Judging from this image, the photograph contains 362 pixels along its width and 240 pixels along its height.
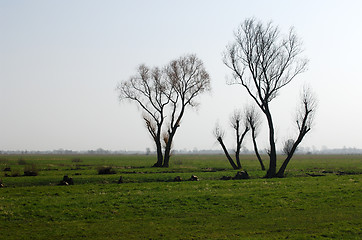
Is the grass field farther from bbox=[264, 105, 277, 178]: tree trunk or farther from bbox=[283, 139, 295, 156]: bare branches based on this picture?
bbox=[283, 139, 295, 156]: bare branches

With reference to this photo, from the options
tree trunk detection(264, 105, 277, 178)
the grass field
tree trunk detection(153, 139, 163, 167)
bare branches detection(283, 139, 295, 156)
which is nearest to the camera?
the grass field

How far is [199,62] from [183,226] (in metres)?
51.3

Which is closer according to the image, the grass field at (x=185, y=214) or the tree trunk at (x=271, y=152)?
the grass field at (x=185, y=214)

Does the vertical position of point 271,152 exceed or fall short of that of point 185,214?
it exceeds it

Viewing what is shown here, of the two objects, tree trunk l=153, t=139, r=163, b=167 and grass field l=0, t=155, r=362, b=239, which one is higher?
tree trunk l=153, t=139, r=163, b=167

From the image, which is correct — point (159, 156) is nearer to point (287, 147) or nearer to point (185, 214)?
point (287, 147)

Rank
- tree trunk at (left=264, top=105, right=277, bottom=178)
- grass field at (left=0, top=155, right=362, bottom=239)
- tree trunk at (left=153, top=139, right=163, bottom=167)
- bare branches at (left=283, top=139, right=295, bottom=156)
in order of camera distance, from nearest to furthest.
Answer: grass field at (left=0, top=155, right=362, bottom=239) → tree trunk at (left=264, top=105, right=277, bottom=178) → tree trunk at (left=153, top=139, right=163, bottom=167) → bare branches at (left=283, top=139, right=295, bottom=156)

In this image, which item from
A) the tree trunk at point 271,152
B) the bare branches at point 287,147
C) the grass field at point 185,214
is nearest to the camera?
the grass field at point 185,214

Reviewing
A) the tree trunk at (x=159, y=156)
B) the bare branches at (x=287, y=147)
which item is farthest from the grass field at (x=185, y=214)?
the bare branches at (x=287, y=147)

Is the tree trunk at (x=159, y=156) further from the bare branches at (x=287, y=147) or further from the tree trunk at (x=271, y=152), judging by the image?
the tree trunk at (x=271, y=152)

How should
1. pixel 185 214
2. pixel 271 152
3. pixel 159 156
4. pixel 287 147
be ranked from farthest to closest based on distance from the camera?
1. pixel 287 147
2. pixel 159 156
3. pixel 271 152
4. pixel 185 214

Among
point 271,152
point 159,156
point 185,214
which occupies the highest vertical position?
point 271,152

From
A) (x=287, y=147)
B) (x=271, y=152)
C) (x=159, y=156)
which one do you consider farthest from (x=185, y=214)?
(x=287, y=147)

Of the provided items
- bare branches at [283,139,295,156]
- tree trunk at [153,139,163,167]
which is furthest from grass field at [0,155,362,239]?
bare branches at [283,139,295,156]
